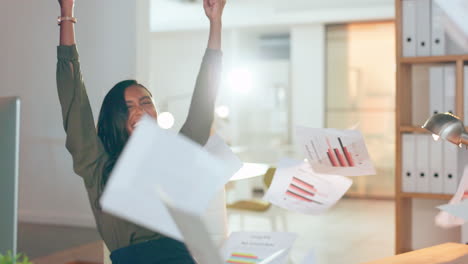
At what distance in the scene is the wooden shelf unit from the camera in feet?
10.3

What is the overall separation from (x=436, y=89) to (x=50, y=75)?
2.29 m

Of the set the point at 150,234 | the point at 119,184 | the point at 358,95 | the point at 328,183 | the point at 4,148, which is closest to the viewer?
the point at 119,184

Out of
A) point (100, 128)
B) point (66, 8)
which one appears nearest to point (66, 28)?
point (66, 8)

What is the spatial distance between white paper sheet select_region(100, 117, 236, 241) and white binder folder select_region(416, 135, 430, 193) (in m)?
2.71

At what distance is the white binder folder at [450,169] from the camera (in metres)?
3.22

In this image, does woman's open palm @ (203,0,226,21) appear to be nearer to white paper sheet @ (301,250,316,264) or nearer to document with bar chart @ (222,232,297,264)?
document with bar chart @ (222,232,297,264)

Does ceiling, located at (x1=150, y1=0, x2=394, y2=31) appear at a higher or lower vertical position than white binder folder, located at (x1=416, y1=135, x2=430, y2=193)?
higher

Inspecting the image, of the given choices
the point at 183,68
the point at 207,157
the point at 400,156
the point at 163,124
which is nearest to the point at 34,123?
the point at 163,124

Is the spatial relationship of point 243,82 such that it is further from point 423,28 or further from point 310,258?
point 310,258

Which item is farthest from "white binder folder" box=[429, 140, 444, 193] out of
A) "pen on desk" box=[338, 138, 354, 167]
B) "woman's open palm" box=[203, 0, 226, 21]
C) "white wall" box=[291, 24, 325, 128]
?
"white wall" box=[291, 24, 325, 128]

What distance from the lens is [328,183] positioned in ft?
5.19

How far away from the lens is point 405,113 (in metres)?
3.36

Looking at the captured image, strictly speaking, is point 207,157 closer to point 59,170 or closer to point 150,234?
point 150,234

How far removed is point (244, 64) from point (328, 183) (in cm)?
693
